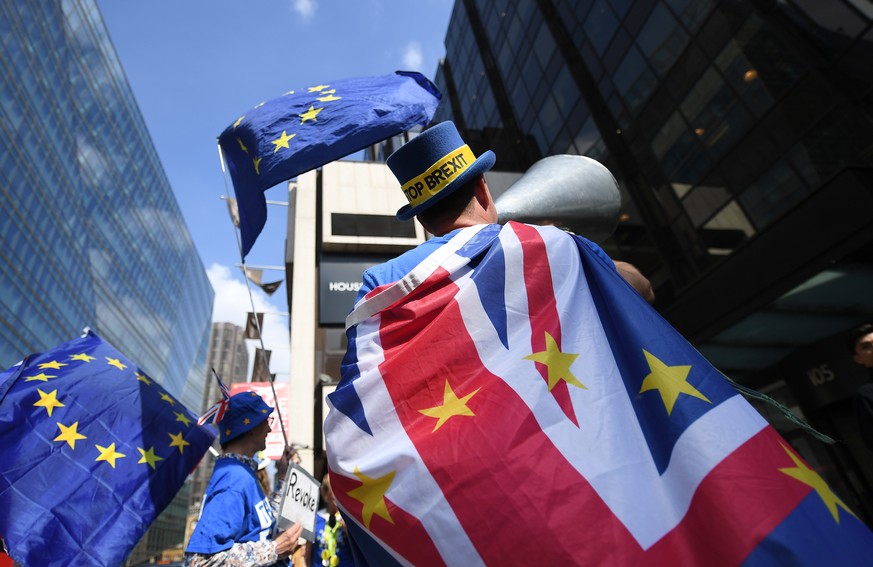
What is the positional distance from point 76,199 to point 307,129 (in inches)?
2129

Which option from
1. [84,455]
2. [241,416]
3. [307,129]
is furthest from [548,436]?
[84,455]

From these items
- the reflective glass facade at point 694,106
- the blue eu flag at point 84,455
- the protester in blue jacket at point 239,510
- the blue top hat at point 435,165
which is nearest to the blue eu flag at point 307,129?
the protester in blue jacket at point 239,510

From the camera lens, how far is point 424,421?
121 centimetres

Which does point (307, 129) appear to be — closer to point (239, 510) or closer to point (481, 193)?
point (481, 193)

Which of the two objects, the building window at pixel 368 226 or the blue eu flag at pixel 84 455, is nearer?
the blue eu flag at pixel 84 455

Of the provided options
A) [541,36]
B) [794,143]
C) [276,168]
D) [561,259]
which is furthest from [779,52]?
[561,259]

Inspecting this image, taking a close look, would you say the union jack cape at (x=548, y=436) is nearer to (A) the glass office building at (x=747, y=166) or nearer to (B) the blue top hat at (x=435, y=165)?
(B) the blue top hat at (x=435, y=165)

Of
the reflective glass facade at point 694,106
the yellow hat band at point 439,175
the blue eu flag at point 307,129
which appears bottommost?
the yellow hat band at point 439,175

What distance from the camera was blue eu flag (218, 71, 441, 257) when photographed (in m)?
3.47

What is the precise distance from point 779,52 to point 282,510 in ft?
42.8

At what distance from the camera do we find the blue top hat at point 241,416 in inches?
133

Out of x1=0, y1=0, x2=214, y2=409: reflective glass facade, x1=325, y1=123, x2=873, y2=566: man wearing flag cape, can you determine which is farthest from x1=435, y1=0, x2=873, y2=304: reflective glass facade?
x1=0, y1=0, x2=214, y2=409: reflective glass facade

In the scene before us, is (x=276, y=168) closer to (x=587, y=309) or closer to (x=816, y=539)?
(x=587, y=309)

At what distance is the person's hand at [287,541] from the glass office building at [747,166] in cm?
821
